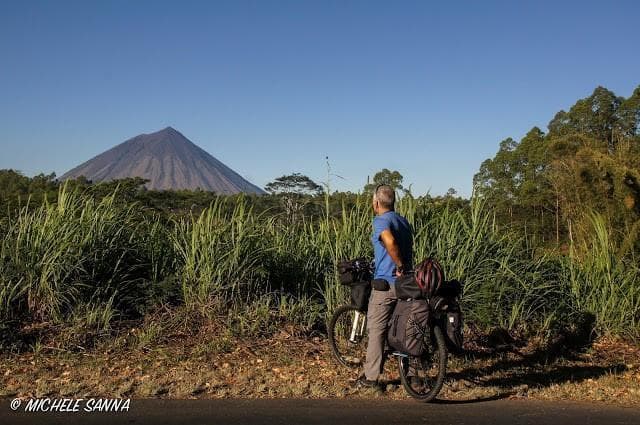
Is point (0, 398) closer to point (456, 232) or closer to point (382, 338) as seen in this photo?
point (382, 338)

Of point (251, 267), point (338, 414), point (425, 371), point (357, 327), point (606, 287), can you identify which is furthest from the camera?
point (606, 287)

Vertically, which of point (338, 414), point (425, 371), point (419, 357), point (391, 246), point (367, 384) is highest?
point (391, 246)

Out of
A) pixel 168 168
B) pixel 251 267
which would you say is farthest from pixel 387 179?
pixel 168 168

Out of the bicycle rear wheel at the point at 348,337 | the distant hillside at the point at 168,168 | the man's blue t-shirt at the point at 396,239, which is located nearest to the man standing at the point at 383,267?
the man's blue t-shirt at the point at 396,239

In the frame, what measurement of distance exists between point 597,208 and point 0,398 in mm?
10830

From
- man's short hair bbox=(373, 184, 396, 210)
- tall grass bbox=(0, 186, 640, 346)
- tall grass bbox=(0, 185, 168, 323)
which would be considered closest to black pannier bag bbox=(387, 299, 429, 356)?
man's short hair bbox=(373, 184, 396, 210)

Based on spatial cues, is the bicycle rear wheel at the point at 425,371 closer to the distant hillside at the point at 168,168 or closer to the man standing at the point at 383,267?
the man standing at the point at 383,267

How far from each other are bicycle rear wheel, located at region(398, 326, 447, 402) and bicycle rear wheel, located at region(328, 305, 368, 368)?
88 cm

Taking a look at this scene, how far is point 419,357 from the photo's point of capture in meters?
5.62

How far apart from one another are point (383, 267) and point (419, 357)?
85 cm

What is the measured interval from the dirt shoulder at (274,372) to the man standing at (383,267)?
281mm

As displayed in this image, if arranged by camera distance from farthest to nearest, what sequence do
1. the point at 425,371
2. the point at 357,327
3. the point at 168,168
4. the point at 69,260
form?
the point at 168,168 → the point at 69,260 → the point at 357,327 → the point at 425,371

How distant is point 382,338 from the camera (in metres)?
5.81

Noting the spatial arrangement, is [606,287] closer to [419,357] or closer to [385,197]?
[419,357]
